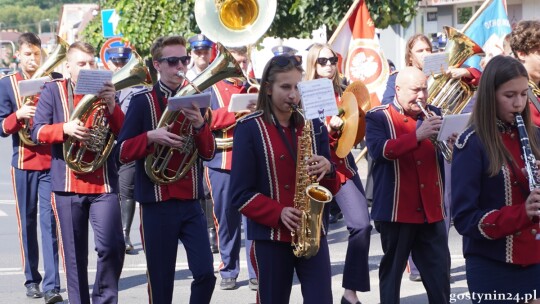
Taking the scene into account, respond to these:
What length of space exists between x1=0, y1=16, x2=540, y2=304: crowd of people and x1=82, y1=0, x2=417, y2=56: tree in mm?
6011

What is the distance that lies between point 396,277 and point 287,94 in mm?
1972

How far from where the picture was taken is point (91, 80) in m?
7.12

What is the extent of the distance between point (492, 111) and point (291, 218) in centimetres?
125

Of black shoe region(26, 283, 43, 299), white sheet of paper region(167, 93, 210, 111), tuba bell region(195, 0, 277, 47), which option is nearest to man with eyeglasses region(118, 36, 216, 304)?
white sheet of paper region(167, 93, 210, 111)

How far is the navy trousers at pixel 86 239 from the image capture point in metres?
7.50

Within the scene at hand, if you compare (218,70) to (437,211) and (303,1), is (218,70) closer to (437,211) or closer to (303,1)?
(437,211)

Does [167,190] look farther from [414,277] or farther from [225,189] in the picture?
[414,277]

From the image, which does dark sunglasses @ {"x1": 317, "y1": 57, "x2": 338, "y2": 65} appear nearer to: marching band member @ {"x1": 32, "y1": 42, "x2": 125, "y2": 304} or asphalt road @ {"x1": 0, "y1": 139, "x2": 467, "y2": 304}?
marching band member @ {"x1": 32, "y1": 42, "x2": 125, "y2": 304}

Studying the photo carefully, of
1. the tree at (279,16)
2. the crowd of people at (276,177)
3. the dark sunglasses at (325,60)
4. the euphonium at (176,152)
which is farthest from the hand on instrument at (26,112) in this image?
the tree at (279,16)

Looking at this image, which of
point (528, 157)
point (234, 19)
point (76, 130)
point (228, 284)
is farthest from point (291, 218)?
point (234, 19)

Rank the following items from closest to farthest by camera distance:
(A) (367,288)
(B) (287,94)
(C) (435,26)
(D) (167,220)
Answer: (B) (287,94) → (D) (167,220) → (A) (367,288) → (C) (435,26)

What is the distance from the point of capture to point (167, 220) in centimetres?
693

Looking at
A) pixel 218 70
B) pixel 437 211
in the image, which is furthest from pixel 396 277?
pixel 218 70

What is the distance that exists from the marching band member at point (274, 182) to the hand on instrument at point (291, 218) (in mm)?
20
